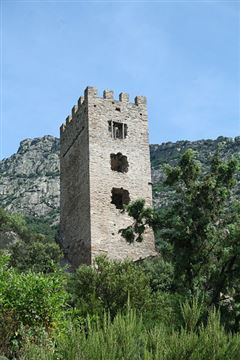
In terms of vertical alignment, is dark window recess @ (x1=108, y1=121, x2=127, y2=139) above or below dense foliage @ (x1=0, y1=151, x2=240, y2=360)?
above

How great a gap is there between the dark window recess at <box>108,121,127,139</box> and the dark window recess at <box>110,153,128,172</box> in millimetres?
885

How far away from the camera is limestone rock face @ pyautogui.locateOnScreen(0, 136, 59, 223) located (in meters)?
63.0

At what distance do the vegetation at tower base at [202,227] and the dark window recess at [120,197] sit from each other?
36.6 feet

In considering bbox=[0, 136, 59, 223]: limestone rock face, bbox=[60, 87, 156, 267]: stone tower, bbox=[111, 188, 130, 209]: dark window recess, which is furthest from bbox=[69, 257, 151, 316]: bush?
bbox=[0, 136, 59, 223]: limestone rock face

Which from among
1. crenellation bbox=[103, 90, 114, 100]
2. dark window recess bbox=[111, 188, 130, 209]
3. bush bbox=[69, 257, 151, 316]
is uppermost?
crenellation bbox=[103, 90, 114, 100]

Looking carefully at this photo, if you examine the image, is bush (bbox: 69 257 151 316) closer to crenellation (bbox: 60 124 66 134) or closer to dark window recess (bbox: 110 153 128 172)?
dark window recess (bbox: 110 153 128 172)

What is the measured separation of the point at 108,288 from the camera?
59.7 ft

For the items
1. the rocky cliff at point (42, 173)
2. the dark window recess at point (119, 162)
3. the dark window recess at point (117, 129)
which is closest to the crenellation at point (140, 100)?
the dark window recess at point (117, 129)

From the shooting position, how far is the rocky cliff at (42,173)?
60.4 m

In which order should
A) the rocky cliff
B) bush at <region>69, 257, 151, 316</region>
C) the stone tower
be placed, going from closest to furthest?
bush at <region>69, 257, 151, 316</region>
the stone tower
the rocky cliff

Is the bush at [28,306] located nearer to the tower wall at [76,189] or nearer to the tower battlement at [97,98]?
the tower wall at [76,189]

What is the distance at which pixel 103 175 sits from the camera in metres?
26.3

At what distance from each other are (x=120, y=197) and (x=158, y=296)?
913 cm

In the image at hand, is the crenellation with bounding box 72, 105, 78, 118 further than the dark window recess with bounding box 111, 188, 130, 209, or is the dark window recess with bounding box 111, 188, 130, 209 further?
the crenellation with bounding box 72, 105, 78, 118
